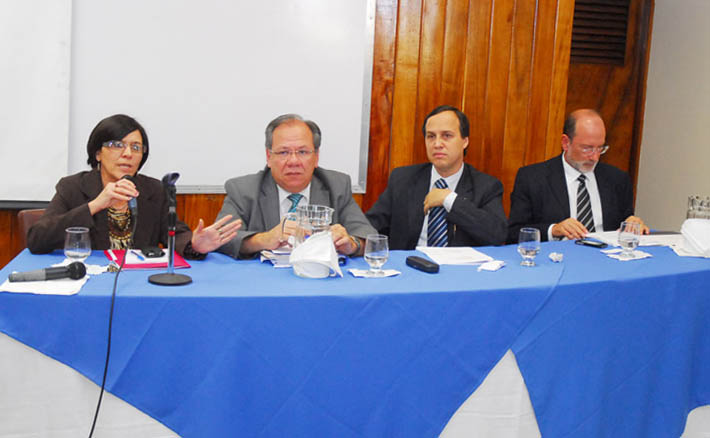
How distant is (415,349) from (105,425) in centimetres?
85

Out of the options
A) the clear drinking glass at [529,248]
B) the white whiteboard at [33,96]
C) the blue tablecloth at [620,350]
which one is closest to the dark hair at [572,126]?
the blue tablecloth at [620,350]

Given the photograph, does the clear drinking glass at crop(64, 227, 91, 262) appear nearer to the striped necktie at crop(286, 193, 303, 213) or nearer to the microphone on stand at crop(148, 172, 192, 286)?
the microphone on stand at crop(148, 172, 192, 286)

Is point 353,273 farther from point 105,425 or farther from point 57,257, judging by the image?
point 57,257

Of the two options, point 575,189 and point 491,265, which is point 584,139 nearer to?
point 575,189

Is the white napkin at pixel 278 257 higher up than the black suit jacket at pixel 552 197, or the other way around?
the black suit jacket at pixel 552 197

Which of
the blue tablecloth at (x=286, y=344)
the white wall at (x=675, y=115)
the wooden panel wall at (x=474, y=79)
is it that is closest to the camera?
the blue tablecloth at (x=286, y=344)

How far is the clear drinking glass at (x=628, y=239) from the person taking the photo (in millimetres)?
2361

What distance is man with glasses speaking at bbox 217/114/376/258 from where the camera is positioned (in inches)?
96.1

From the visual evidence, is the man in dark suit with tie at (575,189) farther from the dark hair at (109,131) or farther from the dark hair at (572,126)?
the dark hair at (109,131)

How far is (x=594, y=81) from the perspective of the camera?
188 inches

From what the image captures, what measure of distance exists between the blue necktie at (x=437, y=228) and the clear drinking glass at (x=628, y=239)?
0.78 m

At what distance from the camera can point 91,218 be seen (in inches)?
85.1

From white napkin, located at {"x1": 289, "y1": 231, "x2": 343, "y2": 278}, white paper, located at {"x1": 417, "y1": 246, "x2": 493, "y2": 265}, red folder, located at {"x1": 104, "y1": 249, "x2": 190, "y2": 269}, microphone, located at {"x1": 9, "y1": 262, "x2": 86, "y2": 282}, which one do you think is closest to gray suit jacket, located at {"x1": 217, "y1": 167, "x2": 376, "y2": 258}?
white paper, located at {"x1": 417, "y1": 246, "x2": 493, "y2": 265}

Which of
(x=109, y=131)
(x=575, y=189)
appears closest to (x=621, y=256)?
(x=575, y=189)
